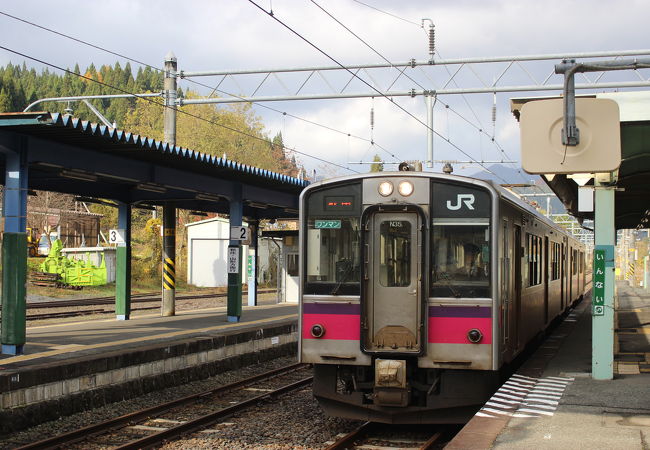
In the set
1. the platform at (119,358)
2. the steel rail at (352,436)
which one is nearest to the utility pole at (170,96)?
the platform at (119,358)

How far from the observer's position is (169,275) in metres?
19.7

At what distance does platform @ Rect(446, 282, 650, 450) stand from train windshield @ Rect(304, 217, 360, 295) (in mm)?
2022

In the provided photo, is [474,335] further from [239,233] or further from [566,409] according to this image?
[239,233]

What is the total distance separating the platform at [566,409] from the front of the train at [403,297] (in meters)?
0.68

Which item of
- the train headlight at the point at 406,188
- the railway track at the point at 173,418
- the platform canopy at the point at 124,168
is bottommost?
the railway track at the point at 173,418

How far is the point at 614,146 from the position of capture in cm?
577

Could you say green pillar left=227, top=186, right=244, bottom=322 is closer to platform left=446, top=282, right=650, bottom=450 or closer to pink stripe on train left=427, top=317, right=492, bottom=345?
platform left=446, top=282, right=650, bottom=450

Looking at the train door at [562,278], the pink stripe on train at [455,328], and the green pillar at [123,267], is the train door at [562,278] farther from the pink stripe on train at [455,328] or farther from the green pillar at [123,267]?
the pink stripe on train at [455,328]

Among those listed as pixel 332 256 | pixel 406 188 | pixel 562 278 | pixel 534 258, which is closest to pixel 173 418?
pixel 332 256

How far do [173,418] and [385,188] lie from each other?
4.17m

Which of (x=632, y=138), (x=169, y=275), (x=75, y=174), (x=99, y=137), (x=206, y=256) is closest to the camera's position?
(x=632, y=138)

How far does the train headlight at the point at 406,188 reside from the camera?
8578 mm

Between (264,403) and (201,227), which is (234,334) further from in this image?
(201,227)

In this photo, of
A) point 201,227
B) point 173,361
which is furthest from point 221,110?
point 173,361
